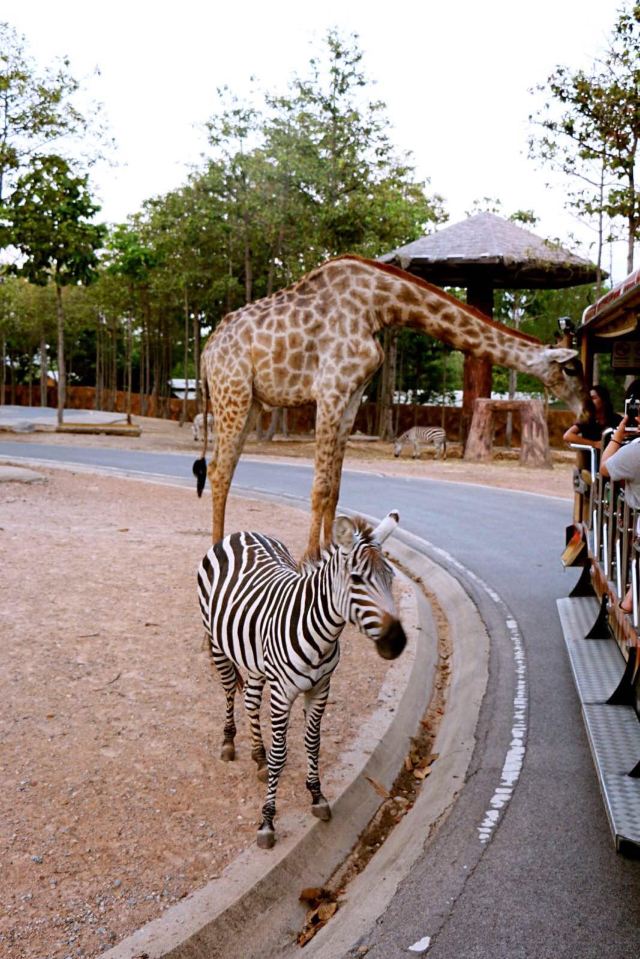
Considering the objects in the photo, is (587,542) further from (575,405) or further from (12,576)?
(12,576)

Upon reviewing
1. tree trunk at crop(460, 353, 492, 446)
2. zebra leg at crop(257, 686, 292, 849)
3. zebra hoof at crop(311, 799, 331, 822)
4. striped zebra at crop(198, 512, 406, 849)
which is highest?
tree trunk at crop(460, 353, 492, 446)

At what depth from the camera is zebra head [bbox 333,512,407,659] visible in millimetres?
3777

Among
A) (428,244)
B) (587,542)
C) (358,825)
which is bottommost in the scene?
(358,825)

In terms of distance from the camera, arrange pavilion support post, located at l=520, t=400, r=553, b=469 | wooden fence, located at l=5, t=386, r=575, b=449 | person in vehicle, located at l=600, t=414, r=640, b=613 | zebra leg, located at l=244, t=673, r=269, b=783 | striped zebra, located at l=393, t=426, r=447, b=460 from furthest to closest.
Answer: wooden fence, located at l=5, t=386, r=575, b=449
striped zebra, located at l=393, t=426, r=447, b=460
pavilion support post, located at l=520, t=400, r=553, b=469
person in vehicle, located at l=600, t=414, r=640, b=613
zebra leg, located at l=244, t=673, r=269, b=783

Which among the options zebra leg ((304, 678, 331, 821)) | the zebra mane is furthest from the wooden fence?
zebra leg ((304, 678, 331, 821))

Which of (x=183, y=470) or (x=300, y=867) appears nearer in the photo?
(x=300, y=867)

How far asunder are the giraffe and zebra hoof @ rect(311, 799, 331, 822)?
2.93 metres

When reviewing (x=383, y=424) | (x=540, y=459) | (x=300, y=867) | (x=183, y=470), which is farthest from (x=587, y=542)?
(x=383, y=424)

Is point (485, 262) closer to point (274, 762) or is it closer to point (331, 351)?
point (331, 351)

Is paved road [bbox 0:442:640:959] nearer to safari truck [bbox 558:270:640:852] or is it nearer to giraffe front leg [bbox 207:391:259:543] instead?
safari truck [bbox 558:270:640:852]

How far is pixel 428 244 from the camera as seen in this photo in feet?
84.5

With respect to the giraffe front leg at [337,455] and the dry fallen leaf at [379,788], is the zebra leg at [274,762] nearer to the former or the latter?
the dry fallen leaf at [379,788]

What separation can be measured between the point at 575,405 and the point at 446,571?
11.6 ft

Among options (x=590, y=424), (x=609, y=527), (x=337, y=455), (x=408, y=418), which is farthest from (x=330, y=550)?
(x=408, y=418)
